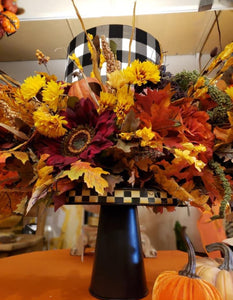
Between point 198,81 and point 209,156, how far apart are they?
132mm

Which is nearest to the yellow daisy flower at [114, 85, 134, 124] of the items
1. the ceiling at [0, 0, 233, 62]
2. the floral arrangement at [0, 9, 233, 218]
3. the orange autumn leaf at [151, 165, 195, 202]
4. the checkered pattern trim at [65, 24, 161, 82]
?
the floral arrangement at [0, 9, 233, 218]

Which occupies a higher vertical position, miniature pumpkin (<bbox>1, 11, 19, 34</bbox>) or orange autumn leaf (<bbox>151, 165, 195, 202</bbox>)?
miniature pumpkin (<bbox>1, 11, 19, 34</bbox>)

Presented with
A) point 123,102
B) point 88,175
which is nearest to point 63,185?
point 88,175

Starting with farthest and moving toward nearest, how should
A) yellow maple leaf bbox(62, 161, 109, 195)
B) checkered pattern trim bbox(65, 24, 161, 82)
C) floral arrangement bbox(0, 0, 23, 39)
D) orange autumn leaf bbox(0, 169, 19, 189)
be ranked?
floral arrangement bbox(0, 0, 23, 39) → checkered pattern trim bbox(65, 24, 161, 82) → orange autumn leaf bbox(0, 169, 19, 189) → yellow maple leaf bbox(62, 161, 109, 195)

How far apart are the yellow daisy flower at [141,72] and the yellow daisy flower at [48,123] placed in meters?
→ 0.13

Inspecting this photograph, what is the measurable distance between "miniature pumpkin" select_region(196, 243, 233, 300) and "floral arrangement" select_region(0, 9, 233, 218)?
0.10 meters

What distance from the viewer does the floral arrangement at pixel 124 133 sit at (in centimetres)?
42

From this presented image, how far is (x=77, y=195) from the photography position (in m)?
0.44

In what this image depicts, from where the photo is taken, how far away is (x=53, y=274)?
0.69m

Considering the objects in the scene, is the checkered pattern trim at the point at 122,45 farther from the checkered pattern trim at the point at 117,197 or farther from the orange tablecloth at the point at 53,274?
the orange tablecloth at the point at 53,274

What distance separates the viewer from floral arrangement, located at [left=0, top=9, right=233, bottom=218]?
42 centimetres

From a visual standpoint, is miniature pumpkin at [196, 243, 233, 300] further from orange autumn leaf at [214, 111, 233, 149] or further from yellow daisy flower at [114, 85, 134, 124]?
yellow daisy flower at [114, 85, 134, 124]

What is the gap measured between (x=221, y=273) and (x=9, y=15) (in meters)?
1.36

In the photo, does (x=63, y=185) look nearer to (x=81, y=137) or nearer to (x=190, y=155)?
(x=81, y=137)
